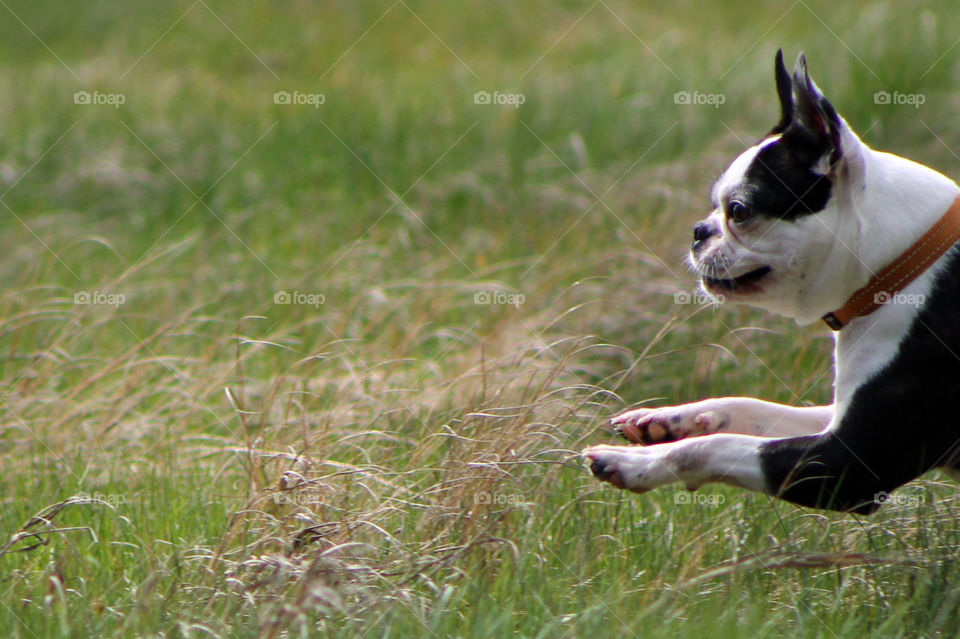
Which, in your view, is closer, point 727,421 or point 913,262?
point 913,262

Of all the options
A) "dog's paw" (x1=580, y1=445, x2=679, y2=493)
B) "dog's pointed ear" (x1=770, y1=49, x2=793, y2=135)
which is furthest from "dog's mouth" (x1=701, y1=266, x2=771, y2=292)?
"dog's paw" (x1=580, y1=445, x2=679, y2=493)

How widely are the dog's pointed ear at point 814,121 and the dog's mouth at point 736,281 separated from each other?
37 cm

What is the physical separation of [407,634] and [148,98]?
8.58 m

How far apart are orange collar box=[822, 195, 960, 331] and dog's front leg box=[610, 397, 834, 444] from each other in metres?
0.49

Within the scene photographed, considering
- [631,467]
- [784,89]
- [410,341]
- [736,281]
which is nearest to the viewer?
[631,467]

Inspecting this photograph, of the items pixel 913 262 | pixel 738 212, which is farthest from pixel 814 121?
pixel 913 262

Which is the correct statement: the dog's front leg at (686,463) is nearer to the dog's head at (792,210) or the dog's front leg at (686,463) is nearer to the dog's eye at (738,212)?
the dog's head at (792,210)

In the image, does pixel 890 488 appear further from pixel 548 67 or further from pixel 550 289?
pixel 548 67

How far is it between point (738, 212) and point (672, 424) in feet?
2.24

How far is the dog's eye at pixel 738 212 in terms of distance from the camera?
343 cm

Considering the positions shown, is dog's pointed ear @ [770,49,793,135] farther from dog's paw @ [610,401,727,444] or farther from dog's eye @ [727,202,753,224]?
dog's paw @ [610,401,727,444]

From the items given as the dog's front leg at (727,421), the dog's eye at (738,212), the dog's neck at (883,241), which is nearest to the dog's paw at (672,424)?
the dog's front leg at (727,421)

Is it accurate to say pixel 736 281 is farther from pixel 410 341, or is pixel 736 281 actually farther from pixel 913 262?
pixel 410 341

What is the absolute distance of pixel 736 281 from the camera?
3531 mm
